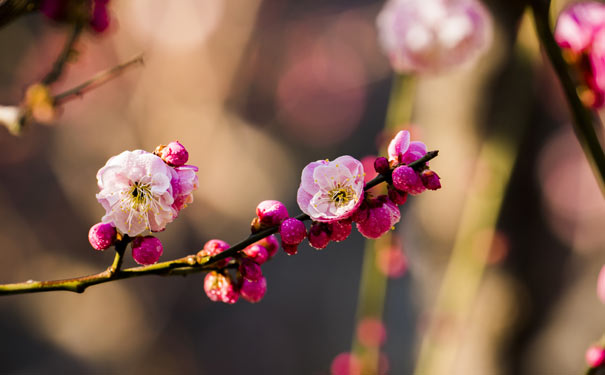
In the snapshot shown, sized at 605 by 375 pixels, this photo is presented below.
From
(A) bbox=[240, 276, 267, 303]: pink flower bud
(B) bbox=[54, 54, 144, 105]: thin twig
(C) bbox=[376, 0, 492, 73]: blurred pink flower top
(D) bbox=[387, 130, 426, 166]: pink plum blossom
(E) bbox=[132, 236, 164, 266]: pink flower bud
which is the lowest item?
(A) bbox=[240, 276, 267, 303]: pink flower bud

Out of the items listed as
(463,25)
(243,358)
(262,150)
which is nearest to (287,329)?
(243,358)

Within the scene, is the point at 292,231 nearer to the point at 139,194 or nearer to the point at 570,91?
the point at 139,194

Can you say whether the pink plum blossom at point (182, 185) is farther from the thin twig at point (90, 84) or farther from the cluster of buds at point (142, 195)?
the thin twig at point (90, 84)

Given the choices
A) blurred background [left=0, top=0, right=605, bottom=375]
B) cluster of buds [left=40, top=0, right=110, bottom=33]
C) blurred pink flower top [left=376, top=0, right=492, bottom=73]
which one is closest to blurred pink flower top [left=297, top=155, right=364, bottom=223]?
cluster of buds [left=40, top=0, right=110, bottom=33]

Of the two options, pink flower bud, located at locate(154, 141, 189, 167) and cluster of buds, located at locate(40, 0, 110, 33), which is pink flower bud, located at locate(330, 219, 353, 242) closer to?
pink flower bud, located at locate(154, 141, 189, 167)

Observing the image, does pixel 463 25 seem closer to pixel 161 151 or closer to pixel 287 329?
pixel 161 151

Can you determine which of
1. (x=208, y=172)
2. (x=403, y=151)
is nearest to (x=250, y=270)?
(x=403, y=151)

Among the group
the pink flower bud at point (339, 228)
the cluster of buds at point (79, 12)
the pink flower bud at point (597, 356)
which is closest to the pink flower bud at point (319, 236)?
the pink flower bud at point (339, 228)
